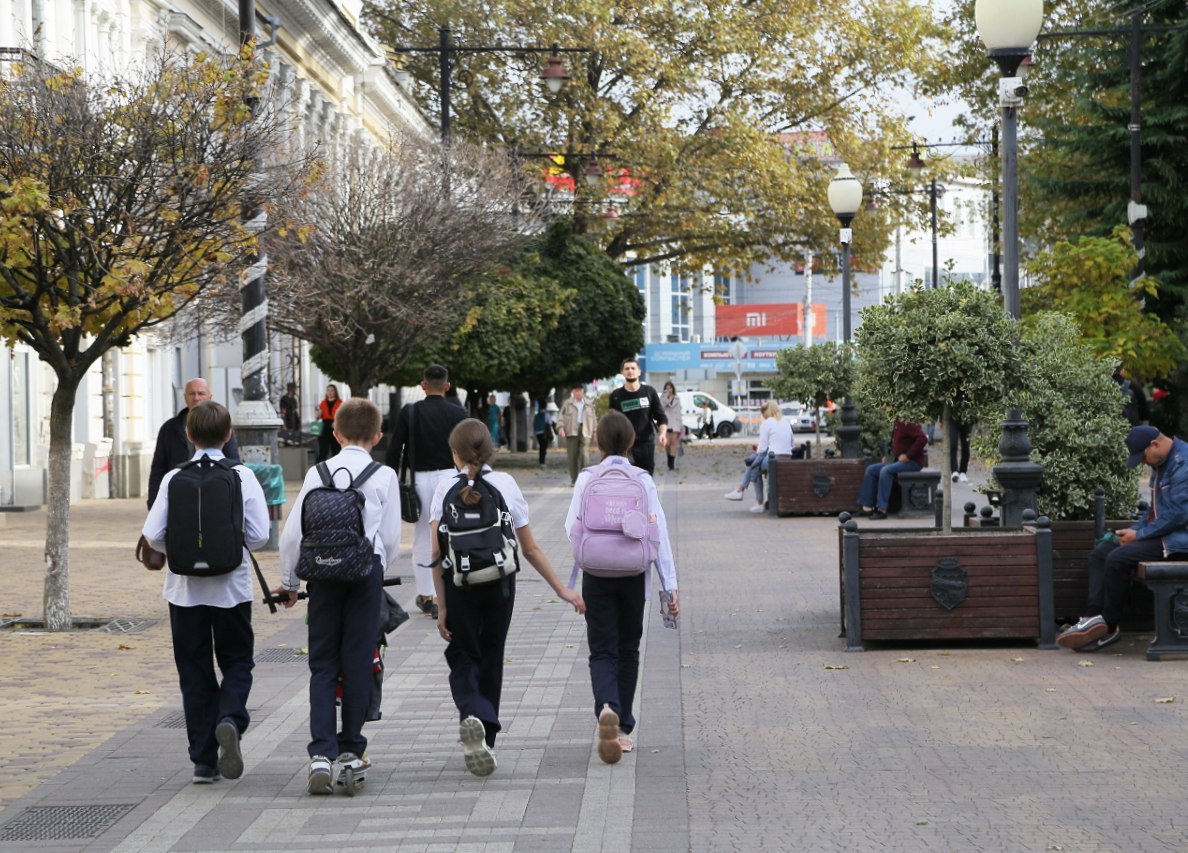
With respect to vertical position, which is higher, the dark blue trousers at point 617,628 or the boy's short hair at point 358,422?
the boy's short hair at point 358,422

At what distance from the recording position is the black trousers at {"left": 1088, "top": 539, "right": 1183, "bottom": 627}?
34.2ft

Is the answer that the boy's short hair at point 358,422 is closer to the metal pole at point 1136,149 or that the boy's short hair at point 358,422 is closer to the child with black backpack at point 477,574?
the child with black backpack at point 477,574

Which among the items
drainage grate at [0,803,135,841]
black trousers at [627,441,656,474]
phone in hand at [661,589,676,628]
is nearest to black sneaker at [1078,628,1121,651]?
phone in hand at [661,589,676,628]

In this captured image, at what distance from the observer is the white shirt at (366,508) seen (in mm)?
7289

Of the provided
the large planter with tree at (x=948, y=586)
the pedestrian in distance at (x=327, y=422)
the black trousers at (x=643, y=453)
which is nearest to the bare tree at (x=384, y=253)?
the pedestrian in distance at (x=327, y=422)

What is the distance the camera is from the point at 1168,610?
10.2 m

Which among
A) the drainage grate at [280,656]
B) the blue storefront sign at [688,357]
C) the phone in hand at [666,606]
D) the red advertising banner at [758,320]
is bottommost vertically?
the drainage grate at [280,656]

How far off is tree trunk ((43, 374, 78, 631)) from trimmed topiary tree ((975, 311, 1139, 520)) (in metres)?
6.12

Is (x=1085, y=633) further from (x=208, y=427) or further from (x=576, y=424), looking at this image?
(x=576, y=424)

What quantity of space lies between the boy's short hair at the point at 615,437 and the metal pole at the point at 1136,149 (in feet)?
68.7

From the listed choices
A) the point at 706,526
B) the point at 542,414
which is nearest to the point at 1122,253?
the point at 706,526

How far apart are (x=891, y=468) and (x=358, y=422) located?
1432 centimetres

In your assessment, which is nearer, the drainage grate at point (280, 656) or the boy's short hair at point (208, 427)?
the boy's short hair at point (208, 427)

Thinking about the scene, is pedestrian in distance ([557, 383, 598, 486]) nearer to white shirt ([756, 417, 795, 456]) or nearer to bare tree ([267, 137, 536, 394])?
bare tree ([267, 137, 536, 394])
